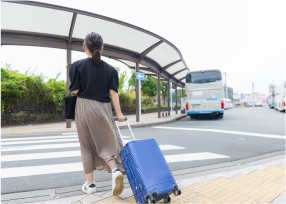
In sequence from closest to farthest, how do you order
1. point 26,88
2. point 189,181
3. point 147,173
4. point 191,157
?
point 147,173, point 189,181, point 191,157, point 26,88

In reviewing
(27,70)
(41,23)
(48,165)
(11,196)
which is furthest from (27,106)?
(11,196)

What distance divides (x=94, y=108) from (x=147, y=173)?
928 mm

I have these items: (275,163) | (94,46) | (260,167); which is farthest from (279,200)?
(94,46)

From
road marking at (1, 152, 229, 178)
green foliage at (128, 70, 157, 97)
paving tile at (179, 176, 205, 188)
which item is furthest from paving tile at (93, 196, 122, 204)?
green foliage at (128, 70, 157, 97)

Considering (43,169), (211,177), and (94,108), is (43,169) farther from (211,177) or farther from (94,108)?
(211,177)

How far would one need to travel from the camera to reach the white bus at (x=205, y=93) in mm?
15016

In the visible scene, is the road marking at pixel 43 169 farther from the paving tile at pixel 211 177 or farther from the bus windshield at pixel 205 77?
the bus windshield at pixel 205 77

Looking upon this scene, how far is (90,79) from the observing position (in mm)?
2375

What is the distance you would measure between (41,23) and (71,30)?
121cm

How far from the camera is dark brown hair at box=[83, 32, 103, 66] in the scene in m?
2.36

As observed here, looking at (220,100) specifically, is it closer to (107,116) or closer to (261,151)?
(261,151)

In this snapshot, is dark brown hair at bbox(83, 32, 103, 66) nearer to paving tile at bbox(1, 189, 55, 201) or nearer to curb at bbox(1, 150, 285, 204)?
curb at bbox(1, 150, 285, 204)

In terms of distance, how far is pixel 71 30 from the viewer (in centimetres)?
920

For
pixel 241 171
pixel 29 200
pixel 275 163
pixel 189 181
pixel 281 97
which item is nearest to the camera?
A: pixel 29 200
